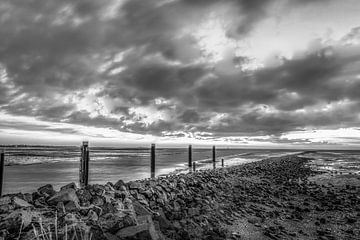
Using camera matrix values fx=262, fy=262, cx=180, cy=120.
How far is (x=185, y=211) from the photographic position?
7.27m

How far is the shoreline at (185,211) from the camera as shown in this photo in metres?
4.25

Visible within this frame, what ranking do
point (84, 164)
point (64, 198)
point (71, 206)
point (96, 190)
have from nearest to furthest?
point (71, 206), point (64, 198), point (96, 190), point (84, 164)

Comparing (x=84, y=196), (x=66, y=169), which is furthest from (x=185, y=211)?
(x=66, y=169)

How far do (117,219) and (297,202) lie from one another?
8662 millimetres

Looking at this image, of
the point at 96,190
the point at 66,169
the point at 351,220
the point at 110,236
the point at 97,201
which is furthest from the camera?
the point at 66,169

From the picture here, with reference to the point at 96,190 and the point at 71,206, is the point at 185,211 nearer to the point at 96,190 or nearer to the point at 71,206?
the point at 96,190

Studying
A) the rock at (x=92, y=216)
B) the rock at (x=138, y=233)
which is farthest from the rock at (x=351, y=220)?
the rock at (x=92, y=216)

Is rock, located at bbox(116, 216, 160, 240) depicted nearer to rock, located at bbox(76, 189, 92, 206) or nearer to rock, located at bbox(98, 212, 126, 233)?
rock, located at bbox(98, 212, 126, 233)

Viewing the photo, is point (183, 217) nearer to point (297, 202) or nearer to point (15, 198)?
point (15, 198)

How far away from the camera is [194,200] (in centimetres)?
847

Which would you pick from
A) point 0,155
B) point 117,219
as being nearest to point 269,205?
point 117,219

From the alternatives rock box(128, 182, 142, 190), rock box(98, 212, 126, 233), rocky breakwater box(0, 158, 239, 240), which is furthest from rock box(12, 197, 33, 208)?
rock box(128, 182, 142, 190)

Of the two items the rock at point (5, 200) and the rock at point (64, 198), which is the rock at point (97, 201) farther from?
the rock at point (5, 200)

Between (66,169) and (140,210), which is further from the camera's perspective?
(66,169)
